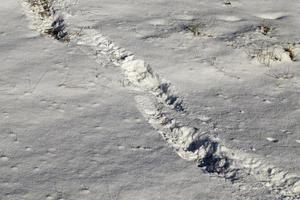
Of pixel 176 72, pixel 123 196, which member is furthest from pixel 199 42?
pixel 123 196

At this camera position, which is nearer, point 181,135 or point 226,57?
point 181,135

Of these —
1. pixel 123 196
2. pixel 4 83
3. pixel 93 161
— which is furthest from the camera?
pixel 4 83

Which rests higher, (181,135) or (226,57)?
(226,57)

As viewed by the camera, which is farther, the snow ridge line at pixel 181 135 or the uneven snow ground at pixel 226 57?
the uneven snow ground at pixel 226 57

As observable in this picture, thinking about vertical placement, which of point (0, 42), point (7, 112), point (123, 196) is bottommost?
point (123, 196)

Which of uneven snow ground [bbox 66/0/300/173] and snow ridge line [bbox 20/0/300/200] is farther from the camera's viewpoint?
uneven snow ground [bbox 66/0/300/173]

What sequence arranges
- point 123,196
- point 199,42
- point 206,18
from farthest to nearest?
point 206,18, point 199,42, point 123,196

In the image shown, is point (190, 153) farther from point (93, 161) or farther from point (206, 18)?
point (206, 18)

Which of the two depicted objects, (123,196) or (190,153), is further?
(190,153)
